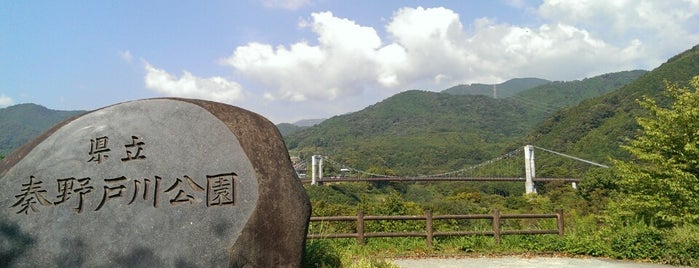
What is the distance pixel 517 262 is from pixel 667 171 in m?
3.17

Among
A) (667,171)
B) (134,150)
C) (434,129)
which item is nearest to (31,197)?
(134,150)

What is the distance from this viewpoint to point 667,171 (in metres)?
7.91

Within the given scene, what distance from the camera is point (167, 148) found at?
359 cm

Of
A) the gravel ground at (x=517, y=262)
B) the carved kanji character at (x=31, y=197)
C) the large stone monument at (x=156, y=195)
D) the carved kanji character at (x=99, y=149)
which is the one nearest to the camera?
the large stone monument at (x=156, y=195)

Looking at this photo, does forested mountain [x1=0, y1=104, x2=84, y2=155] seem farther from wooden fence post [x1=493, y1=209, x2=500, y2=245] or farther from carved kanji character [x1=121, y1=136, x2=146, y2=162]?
carved kanji character [x1=121, y1=136, x2=146, y2=162]

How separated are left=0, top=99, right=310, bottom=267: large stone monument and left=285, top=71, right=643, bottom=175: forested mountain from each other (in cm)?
5757

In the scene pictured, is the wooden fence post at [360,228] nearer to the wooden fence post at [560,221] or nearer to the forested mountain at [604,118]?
the wooden fence post at [560,221]

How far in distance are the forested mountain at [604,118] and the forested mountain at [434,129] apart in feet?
20.5

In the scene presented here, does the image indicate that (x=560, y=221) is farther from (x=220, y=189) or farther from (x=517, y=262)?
(x=220, y=189)

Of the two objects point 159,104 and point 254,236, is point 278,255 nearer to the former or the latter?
point 254,236

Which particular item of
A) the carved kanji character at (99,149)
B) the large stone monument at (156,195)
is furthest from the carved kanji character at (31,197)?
the carved kanji character at (99,149)

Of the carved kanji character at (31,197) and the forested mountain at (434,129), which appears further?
the forested mountain at (434,129)

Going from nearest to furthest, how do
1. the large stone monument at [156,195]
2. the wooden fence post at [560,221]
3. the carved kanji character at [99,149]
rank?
the large stone monument at [156,195] < the carved kanji character at [99,149] < the wooden fence post at [560,221]

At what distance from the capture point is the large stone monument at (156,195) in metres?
3.30
